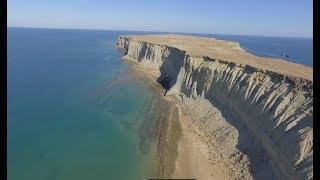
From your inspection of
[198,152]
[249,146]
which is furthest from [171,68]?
[198,152]

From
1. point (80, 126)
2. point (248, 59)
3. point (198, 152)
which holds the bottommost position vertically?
point (80, 126)

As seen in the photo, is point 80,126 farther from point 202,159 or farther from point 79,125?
point 202,159

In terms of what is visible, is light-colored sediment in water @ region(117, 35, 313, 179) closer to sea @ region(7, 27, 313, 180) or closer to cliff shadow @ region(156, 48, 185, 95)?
sea @ region(7, 27, 313, 180)

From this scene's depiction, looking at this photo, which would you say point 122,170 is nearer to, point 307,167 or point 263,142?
point 263,142

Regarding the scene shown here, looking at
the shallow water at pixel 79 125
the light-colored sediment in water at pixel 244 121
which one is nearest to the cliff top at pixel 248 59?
the light-colored sediment in water at pixel 244 121

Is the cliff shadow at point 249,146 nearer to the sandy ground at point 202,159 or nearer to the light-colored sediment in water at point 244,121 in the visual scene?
the light-colored sediment in water at point 244,121

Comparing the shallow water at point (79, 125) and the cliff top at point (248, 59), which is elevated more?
the cliff top at point (248, 59)

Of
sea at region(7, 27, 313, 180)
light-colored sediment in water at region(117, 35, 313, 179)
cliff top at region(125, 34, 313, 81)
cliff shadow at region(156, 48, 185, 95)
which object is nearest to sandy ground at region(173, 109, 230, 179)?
light-colored sediment in water at region(117, 35, 313, 179)

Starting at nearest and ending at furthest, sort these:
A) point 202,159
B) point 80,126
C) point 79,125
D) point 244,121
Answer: point 202,159, point 244,121, point 80,126, point 79,125
